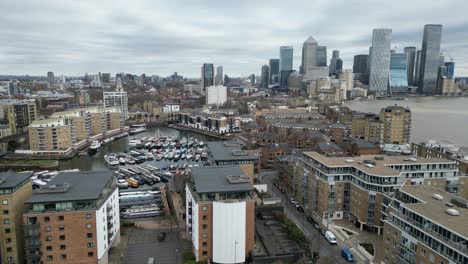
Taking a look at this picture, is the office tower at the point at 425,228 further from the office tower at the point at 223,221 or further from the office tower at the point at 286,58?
the office tower at the point at 286,58

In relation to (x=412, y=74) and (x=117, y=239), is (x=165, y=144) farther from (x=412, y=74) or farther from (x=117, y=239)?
(x=412, y=74)

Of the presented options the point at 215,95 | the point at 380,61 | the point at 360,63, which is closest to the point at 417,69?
the point at 380,61

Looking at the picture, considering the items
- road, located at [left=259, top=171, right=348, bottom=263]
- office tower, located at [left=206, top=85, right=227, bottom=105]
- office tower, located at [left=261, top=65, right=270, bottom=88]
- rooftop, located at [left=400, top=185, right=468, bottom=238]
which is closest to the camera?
rooftop, located at [left=400, top=185, right=468, bottom=238]

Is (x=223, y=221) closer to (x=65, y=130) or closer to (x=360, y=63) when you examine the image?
(x=65, y=130)

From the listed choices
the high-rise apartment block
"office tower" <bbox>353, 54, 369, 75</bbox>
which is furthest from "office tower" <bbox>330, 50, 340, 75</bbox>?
the high-rise apartment block

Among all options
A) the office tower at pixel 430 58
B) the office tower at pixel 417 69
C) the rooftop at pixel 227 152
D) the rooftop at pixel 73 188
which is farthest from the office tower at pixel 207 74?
the office tower at pixel 417 69

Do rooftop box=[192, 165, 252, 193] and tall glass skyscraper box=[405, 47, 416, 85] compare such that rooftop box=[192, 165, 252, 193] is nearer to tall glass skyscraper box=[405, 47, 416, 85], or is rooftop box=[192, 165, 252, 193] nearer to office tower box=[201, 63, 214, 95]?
office tower box=[201, 63, 214, 95]
